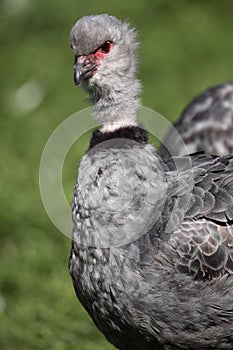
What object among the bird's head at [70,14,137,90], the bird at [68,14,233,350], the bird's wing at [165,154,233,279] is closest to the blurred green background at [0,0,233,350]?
the bird's head at [70,14,137,90]

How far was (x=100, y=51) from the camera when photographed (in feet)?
12.7

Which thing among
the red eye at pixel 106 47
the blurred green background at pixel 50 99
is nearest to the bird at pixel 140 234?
the red eye at pixel 106 47

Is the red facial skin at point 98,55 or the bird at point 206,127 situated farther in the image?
the bird at point 206,127

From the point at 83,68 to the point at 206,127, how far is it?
171 centimetres

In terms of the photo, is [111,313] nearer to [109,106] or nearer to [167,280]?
[167,280]

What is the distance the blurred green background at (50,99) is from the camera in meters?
5.22

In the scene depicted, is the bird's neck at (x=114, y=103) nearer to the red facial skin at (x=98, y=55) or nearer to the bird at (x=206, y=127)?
the red facial skin at (x=98, y=55)

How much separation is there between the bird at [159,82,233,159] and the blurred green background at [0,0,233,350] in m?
0.73

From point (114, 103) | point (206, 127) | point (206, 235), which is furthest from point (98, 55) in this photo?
point (206, 127)

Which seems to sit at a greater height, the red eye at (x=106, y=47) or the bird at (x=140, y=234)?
the red eye at (x=106, y=47)

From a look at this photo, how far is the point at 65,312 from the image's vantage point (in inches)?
208

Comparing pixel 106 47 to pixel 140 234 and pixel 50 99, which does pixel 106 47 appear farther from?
pixel 50 99

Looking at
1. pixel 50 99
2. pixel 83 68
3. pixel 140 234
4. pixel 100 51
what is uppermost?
pixel 50 99

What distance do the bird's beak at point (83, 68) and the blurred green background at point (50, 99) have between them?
58cm
